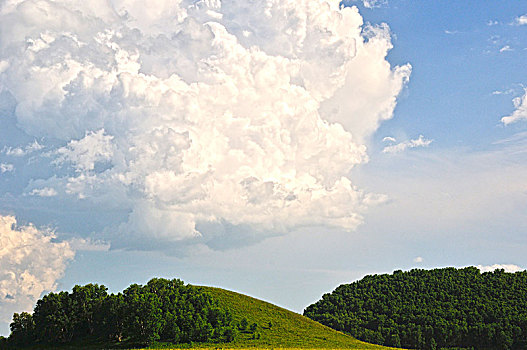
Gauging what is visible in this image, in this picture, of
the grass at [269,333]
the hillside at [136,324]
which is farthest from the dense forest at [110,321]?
the grass at [269,333]

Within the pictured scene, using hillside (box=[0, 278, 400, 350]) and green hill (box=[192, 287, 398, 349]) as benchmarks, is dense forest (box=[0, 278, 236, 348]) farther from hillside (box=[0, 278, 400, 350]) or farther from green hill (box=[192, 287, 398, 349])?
green hill (box=[192, 287, 398, 349])

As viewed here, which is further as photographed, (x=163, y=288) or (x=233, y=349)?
(x=163, y=288)

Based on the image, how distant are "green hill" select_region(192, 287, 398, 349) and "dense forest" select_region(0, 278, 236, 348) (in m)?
8.24

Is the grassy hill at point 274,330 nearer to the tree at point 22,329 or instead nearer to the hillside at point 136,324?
the hillside at point 136,324

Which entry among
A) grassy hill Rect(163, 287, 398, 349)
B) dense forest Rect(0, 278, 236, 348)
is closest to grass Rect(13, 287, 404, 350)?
grassy hill Rect(163, 287, 398, 349)

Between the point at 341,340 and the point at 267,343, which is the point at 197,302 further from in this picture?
the point at 341,340

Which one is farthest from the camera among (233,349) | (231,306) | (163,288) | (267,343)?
(231,306)

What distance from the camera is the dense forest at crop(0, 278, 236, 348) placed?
455ft

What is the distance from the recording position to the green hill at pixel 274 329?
149 metres

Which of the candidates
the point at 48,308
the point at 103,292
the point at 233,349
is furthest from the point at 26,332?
the point at 233,349

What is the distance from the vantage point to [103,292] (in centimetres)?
15150

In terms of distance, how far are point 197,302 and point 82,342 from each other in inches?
1271

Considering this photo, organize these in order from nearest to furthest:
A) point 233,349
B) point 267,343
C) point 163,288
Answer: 1. point 233,349
2. point 267,343
3. point 163,288

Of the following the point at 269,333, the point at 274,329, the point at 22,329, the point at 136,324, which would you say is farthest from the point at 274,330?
the point at 22,329
